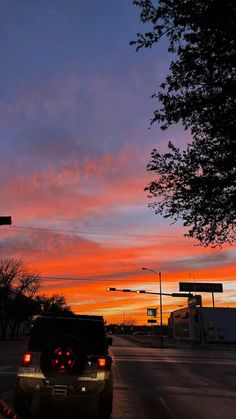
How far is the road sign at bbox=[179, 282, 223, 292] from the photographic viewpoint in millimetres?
86819

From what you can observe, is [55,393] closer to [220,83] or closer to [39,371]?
A: [39,371]

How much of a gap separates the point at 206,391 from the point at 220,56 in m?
9.83

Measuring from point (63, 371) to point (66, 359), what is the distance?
0.24 meters

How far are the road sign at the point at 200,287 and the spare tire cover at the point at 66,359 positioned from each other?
79512 mm

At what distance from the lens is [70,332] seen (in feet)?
31.7

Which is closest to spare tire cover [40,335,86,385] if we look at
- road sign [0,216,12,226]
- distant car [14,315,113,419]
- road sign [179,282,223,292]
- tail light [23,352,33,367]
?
distant car [14,315,113,419]

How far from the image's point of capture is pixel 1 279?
80.5 meters

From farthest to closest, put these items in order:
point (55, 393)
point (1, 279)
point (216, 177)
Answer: point (1, 279), point (216, 177), point (55, 393)

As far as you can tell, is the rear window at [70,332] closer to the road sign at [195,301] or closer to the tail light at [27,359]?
the tail light at [27,359]

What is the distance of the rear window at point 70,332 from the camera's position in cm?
943

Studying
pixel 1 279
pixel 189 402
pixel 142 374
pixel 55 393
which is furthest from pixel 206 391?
pixel 1 279

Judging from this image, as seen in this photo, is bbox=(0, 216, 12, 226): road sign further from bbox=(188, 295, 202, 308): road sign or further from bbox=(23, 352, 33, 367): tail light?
bbox=(188, 295, 202, 308): road sign

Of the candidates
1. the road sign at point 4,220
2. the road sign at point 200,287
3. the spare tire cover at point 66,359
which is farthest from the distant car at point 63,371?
the road sign at point 200,287

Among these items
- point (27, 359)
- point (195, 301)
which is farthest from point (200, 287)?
point (27, 359)
